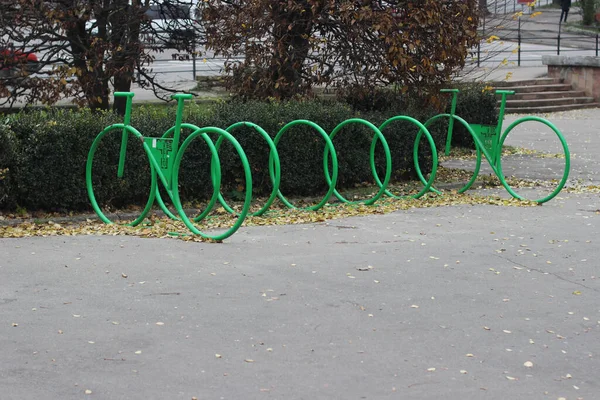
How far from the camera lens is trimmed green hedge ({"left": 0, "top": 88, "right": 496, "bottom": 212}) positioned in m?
9.73

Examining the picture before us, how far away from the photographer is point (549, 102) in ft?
77.4

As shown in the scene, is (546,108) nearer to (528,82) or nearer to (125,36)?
(528,82)

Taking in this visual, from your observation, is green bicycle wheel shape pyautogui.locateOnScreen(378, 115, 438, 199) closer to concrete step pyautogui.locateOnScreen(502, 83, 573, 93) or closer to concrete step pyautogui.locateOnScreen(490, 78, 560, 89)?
concrete step pyautogui.locateOnScreen(490, 78, 560, 89)

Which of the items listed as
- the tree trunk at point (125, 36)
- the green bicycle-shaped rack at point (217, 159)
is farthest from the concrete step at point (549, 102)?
the tree trunk at point (125, 36)

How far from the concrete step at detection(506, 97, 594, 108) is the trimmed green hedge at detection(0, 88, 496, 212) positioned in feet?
32.2

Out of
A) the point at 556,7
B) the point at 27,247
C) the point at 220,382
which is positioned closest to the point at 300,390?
the point at 220,382

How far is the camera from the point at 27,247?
25.7 feet

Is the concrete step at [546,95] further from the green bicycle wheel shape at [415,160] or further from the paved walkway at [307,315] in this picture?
the paved walkway at [307,315]

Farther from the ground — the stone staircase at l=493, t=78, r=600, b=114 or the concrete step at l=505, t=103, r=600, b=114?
the stone staircase at l=493, t=78, r=600, b=114

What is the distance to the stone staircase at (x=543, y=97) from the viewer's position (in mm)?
22844

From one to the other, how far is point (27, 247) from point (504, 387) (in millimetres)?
4699

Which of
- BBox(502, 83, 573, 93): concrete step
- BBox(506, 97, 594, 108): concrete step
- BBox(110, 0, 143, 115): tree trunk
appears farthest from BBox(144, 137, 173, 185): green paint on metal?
BBox(502, 83, 573, 93): concrete step

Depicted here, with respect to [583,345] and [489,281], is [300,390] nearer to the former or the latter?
[583,345]

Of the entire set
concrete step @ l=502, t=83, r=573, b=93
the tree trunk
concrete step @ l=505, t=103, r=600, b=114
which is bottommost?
concrete step @ l=505, t=103, r=600, b=114
